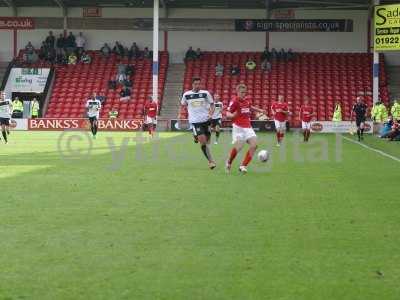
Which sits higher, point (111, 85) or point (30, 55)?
point (30, 55)

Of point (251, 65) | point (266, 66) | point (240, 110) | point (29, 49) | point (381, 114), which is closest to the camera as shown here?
point (240, 110)

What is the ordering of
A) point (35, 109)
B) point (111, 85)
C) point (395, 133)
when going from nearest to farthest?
point (395, 133), point (35, 109), point (111, 85)

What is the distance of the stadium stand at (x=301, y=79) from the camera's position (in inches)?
1857

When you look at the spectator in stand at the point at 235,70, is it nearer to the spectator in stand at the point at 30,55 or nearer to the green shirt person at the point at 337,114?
the green shirt person at the point at 337,114

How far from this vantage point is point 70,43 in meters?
51.3

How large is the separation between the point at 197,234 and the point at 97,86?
41467mm

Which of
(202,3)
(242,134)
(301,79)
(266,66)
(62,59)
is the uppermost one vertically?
(202,3)

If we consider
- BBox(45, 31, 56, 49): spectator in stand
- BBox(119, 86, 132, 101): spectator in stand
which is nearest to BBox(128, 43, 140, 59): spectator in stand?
BBox(119, 86, 132, 101): spectator in stand

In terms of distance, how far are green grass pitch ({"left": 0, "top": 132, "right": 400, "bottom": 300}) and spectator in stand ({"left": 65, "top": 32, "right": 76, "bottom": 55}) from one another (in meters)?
35.5

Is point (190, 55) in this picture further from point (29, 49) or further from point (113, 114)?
point (29, 49)

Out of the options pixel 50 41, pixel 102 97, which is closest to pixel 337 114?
pixel 102 97

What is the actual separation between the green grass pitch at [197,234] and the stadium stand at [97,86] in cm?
3046

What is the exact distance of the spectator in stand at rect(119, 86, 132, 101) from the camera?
47656mm

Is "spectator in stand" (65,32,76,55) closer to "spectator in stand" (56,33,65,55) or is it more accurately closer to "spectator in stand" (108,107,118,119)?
"spectator in stand" (56,33,65,55)
